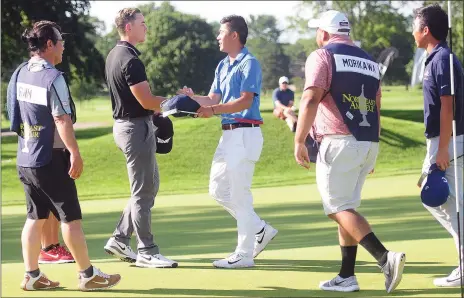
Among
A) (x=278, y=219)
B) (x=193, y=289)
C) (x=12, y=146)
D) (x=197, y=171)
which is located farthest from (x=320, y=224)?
(x=12, y=146)

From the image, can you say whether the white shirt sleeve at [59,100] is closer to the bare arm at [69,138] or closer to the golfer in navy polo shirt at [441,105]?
the bare arm at [69,138]

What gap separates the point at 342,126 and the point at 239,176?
180 cm

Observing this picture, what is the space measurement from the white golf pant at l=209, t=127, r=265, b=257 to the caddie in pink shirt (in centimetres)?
143

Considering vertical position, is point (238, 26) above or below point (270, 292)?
above

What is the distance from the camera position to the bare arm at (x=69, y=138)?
775 cm

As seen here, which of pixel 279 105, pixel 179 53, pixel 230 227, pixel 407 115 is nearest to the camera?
pixel 230 227

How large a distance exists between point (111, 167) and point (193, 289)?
2233 centimetres

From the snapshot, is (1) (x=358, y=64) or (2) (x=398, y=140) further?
(2) (x=398, y=140)

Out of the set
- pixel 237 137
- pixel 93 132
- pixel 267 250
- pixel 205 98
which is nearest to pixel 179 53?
pixel 93 132

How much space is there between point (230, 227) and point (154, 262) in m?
5.07

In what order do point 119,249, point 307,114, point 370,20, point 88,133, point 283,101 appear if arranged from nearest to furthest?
point 307,114 → point 119,249 → point 283,101 → point 88,133 → point 370,20

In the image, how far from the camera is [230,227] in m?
14.3

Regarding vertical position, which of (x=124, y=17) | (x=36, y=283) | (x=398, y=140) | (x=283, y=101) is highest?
(x=124, y=17)

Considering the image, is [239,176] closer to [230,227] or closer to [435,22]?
[435,22]
